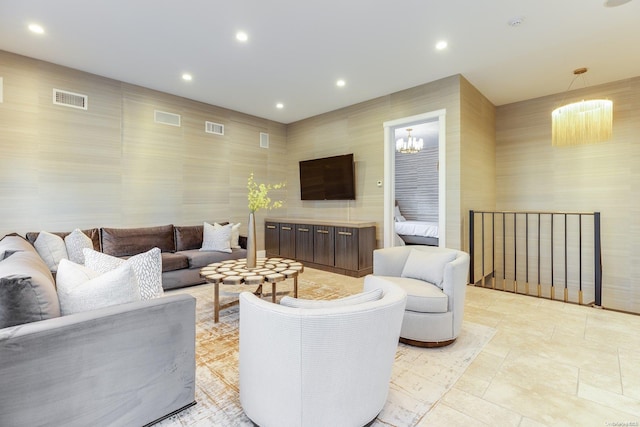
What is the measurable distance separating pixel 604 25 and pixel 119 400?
199 inches

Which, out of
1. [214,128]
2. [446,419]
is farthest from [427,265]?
[214,128]

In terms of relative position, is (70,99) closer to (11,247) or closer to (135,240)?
(135,240)

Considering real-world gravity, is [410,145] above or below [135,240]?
above

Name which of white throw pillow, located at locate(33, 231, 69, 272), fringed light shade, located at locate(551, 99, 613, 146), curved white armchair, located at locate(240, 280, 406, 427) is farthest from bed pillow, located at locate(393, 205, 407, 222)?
white throw pillow, located at locate(33, 231, 69, 272)

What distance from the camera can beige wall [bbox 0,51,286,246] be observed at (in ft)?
12.0

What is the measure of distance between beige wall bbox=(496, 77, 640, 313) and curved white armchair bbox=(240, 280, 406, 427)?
4928 mm

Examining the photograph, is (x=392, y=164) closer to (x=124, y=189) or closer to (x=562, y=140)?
(x=562, y=140)

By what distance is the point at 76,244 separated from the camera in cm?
355

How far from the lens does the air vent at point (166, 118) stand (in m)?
4.77

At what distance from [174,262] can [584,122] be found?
5.47 metres

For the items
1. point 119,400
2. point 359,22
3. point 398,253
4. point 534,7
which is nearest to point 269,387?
point 119,400

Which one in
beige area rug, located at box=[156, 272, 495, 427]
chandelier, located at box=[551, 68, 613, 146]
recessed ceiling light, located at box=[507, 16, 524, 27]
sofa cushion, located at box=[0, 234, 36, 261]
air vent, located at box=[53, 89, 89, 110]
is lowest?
beige area rug, located at box=[156, 272, 495, 427]

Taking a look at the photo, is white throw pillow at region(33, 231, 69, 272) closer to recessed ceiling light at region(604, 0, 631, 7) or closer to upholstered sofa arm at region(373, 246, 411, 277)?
upholstered sofa arm at region(373, 246, 411, 277)

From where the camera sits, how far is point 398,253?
3086mm
